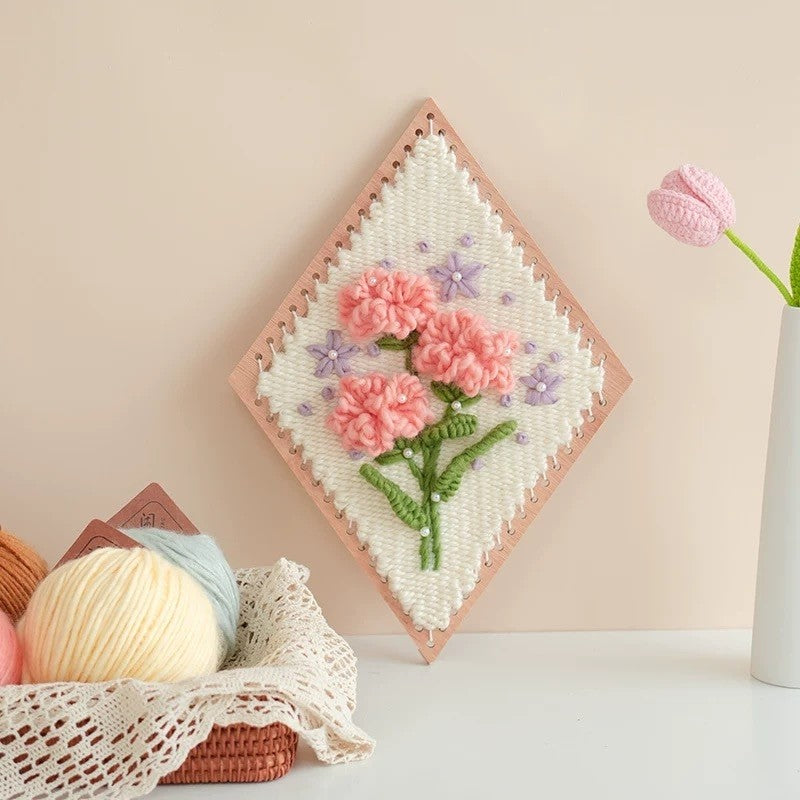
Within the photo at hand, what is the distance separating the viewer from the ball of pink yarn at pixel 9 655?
0.69 m

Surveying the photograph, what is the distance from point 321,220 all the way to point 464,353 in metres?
0.19

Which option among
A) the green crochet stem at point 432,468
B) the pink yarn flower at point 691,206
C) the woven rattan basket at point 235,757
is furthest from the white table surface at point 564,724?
the pink yarn flower at point 691,206

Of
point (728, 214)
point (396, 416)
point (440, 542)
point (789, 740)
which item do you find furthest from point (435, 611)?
point (728, 214)

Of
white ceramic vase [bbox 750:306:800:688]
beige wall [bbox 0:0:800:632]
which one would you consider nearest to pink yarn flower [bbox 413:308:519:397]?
beige wall [bbox 0:0:800:632]

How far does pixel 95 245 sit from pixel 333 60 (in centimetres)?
28

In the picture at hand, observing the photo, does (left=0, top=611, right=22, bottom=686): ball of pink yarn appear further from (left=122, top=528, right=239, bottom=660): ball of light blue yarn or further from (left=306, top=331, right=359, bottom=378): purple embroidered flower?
(left=306, top=331, right=359, bottom=378): purple embroidered flower

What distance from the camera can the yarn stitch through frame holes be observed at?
942mm

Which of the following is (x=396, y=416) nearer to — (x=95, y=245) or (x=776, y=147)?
(x=95, y=245)

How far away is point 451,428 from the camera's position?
3.03 ft

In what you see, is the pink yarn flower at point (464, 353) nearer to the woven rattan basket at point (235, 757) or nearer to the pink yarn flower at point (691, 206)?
the pink yarn flower at point (691, 206)

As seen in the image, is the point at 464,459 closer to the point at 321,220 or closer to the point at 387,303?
the point at 387,303

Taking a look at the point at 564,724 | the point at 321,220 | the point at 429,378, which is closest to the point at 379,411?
the point at 429,378

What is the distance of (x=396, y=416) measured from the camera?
0.91m

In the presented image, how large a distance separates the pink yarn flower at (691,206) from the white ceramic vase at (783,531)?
92 millimetres
